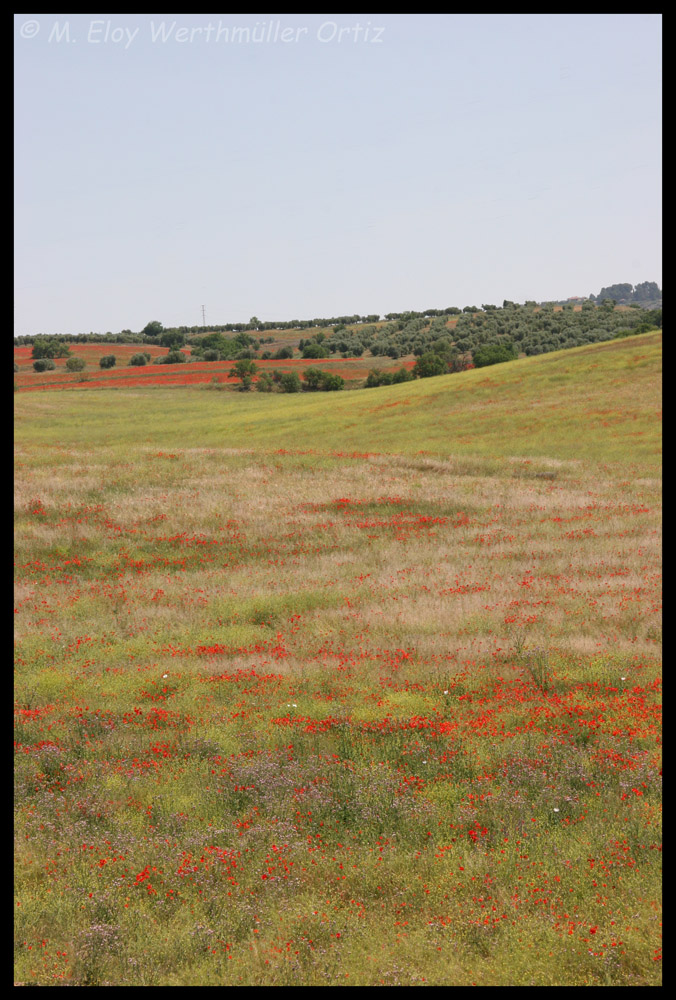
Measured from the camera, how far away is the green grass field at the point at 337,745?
244 inches

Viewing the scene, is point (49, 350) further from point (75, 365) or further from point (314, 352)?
point (314, 352)

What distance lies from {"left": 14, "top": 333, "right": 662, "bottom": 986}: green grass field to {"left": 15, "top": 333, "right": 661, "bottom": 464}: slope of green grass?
18.8 meters

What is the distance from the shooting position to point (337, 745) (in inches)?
400

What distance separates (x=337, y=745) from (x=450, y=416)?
48267 mm

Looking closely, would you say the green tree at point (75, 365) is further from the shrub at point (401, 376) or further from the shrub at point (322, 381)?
the shrub at point (401, 376)

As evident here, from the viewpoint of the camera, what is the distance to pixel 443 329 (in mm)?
133250

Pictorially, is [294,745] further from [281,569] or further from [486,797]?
[281,569]

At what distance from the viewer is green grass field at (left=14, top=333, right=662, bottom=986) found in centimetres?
620

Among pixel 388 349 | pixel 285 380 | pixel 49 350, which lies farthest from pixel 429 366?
pixel 49 350

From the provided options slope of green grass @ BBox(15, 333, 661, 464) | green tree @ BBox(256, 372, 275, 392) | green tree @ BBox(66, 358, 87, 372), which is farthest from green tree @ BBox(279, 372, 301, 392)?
green tree @ BBox(66, 358, 87, 372)

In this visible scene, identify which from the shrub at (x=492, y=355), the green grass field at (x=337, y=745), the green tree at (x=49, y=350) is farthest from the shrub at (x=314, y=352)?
the green grass field at (x=337, y=745)

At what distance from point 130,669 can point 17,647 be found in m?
3.16

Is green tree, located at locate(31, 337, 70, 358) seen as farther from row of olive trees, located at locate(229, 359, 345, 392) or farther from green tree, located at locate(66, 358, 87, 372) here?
row of olive trees, located at locate(229, 359, 345, 392)
